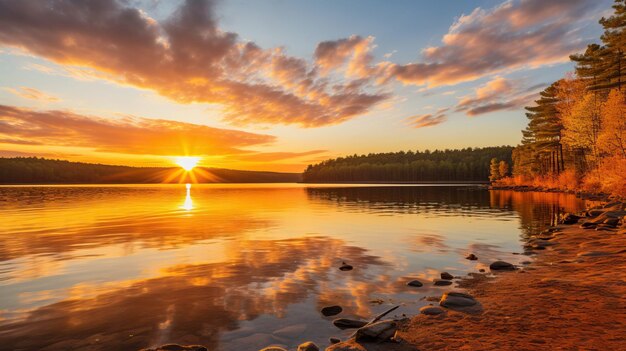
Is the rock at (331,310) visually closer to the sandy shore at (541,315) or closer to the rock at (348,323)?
the rock at (348,323)

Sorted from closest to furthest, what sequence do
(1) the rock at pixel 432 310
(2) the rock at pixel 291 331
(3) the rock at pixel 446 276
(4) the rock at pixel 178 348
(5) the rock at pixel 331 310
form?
1. (4) the rock at pixel 178 348
2. (2) the rock at pixel 291 331
3. (1) the rock at pixel 432 310
4. (5) the rock at pixel 331 310
5. (3) the rock at pixel 446 276

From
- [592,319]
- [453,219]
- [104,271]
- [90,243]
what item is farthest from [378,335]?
[453,219]

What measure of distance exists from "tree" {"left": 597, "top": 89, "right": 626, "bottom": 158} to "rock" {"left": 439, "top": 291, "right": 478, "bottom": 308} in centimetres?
4462

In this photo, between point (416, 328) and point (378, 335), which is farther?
point (416, 328)

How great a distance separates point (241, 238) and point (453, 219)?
23922mm

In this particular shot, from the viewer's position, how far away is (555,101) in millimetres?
78062

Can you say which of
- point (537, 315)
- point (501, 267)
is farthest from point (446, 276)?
point (537, 315)

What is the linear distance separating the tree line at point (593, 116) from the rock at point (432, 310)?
146ft

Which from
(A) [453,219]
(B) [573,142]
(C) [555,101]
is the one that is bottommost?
(A) [453,219]

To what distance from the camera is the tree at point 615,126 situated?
42.6 m

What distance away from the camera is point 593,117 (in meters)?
55.8

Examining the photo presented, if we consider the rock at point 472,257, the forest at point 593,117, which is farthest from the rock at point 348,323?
the forest at point 593,117

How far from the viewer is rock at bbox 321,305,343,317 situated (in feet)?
37.5

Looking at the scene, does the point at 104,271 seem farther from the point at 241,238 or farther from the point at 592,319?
the point at 592,319
